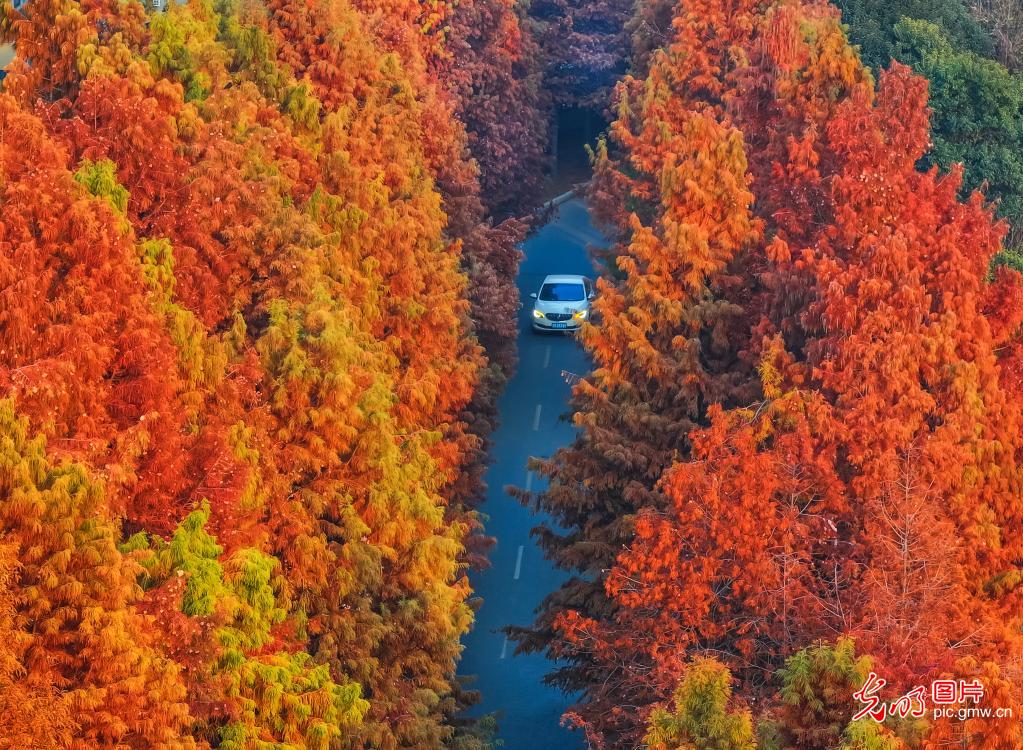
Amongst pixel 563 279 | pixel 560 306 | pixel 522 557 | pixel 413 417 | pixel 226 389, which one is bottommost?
pixel 522 557

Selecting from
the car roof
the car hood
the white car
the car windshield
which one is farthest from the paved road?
the car roof

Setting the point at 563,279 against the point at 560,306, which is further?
the point at 563,279

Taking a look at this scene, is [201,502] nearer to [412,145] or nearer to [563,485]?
[563,485]

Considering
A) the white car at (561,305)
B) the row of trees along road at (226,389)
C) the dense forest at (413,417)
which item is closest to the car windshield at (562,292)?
the white car at (561,305)

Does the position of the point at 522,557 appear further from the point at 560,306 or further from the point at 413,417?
the point at 560,306

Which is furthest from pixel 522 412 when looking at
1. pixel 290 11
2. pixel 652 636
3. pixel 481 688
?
pixel 652 636

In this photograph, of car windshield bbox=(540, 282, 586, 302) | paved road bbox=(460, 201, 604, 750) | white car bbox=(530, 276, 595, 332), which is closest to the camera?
paved road bbox=(460, 201, 604, 750)

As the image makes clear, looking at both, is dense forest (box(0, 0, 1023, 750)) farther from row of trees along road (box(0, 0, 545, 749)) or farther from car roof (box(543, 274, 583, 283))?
car roof (box(543, 274, 583, 283))

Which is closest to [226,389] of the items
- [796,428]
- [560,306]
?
[796,428]

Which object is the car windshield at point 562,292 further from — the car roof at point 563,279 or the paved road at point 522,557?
the paved road at point 522,557
